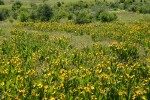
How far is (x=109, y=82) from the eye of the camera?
873 centimetres

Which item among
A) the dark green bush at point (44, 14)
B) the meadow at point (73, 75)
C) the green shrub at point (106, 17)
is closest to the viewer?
the meadow at point (73, 75)

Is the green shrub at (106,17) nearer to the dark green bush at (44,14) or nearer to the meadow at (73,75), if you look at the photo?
Result: the dark green bush at (44,14)

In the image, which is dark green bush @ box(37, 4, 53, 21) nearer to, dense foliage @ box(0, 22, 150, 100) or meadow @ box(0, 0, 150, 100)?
meadow @ box(0, 0, 150, 100)

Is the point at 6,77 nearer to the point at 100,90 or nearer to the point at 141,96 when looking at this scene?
the point at 100,90

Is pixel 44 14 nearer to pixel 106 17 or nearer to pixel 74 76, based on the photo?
pixel 106 17

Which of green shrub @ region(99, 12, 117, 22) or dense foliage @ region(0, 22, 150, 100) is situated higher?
dense foliage @ region(0, 22, 150, 100)

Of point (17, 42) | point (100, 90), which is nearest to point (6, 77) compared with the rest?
point (100, 90)

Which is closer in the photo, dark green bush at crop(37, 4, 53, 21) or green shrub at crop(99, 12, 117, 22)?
green shrub at crop(99, 12, 117, 22)

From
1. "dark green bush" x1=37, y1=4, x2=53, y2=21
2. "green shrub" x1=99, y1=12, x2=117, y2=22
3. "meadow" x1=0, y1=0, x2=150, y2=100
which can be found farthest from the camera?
"dark green bush" x1=37, y1=4, x2=53, y2=21

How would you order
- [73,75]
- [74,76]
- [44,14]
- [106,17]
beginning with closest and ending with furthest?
[74,76] → [73,75] → [106,17] → [44,14]

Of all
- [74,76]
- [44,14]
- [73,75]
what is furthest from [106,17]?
[74,76]

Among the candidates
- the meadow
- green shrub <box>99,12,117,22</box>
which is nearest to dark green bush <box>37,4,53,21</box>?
green shrub <box>99,12,117,22</box>

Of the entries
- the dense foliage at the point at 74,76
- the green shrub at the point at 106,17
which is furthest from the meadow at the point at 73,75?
the green shrub at the point at 106,17

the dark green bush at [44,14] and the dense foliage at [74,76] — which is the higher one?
the dense foliage at [74,76]
